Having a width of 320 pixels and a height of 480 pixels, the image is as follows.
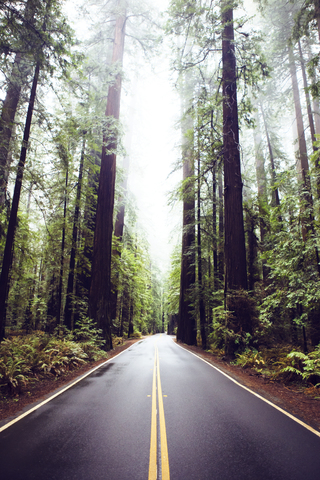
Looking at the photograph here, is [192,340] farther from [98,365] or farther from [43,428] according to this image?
[43,428]

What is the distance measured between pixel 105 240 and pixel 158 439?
9.67 m

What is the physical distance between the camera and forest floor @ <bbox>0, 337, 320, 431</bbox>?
471 cm

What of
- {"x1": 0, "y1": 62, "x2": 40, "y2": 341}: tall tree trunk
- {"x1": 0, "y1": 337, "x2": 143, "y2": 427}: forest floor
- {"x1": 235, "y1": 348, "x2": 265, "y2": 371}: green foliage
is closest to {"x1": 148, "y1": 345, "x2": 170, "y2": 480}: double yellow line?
{"x1": 0, "y1": 337, "x2": 143, "y2": 427}: forest floor

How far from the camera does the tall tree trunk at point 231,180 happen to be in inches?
389

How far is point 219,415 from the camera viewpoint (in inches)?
178

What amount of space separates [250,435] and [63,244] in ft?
38.8

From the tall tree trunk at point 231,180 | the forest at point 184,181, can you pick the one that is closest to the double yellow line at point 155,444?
the forest at point 184,181

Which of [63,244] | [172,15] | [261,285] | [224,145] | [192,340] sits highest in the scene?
[172,15]

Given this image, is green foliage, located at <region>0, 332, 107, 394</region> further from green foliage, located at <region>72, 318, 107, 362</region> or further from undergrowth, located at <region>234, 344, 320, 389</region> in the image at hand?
undergrowth, located at <region>234, 344, 320, 389</region>

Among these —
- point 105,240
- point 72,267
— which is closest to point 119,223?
point 72,267

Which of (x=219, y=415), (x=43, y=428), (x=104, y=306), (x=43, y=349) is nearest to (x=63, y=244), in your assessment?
(x=104, y=306)

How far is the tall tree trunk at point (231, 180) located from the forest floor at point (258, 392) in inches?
136

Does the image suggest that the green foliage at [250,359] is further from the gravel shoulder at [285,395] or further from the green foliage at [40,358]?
the green foliage at [40,358]

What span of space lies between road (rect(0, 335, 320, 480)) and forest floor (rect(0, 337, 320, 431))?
38 cm
